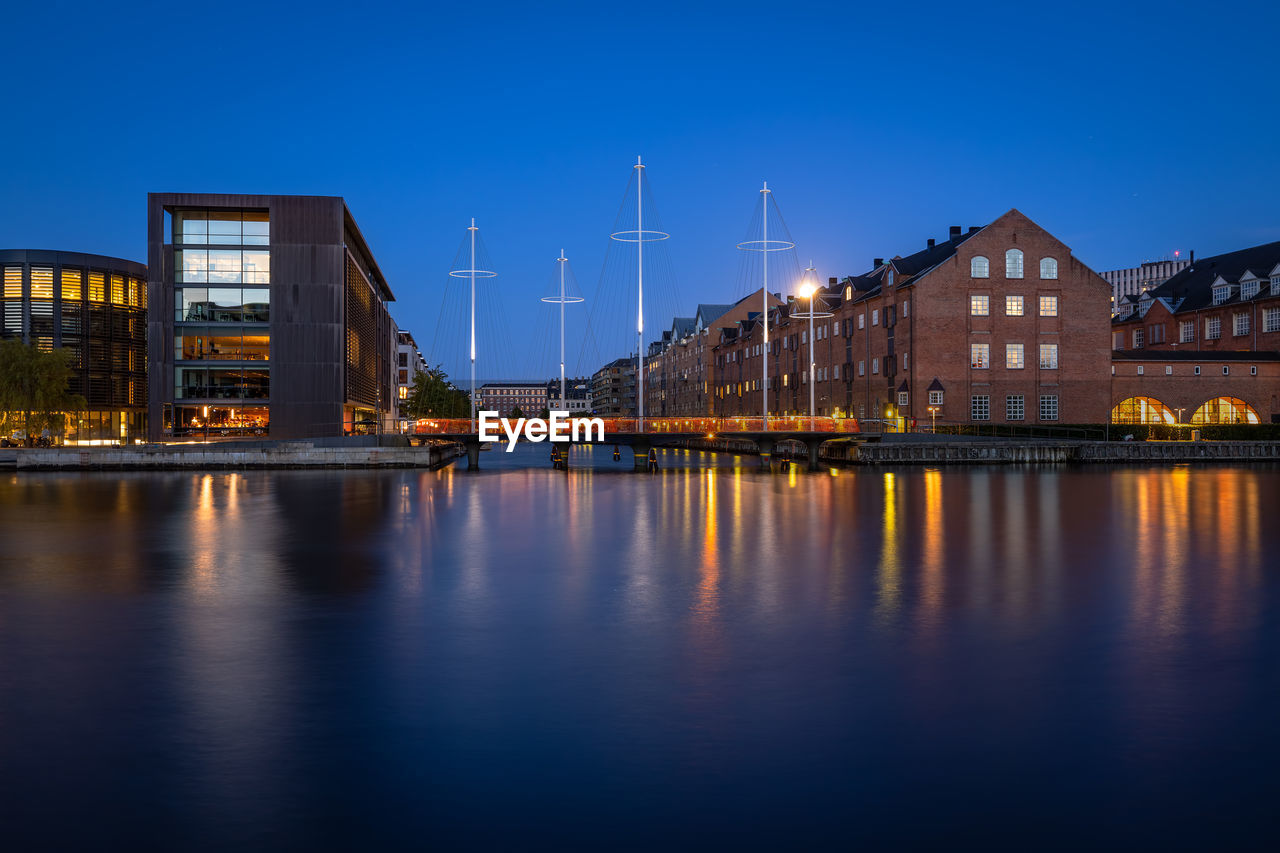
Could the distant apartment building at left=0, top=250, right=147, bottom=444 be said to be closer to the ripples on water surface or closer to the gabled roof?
the ripples on water surface

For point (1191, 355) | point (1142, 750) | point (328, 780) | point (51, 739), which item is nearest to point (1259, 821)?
point (1142, 750)

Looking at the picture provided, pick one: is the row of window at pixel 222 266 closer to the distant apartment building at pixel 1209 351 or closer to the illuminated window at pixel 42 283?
the illuminated window at pixel 42 283

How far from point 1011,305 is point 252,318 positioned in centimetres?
6393

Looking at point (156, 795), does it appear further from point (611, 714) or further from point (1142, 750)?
point (1142, 750)

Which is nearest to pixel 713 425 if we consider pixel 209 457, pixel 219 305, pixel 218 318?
pixel 209 457

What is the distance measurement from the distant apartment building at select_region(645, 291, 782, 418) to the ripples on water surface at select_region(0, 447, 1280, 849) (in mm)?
120308

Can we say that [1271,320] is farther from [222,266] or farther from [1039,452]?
[222,266]

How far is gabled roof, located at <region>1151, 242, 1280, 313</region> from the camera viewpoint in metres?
103

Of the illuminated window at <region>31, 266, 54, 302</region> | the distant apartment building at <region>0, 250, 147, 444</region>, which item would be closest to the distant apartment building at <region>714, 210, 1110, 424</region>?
the distant apartment building at <region>0, 250, 147, 444</region>

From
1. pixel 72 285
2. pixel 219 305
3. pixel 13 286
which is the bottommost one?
pixel 219 305

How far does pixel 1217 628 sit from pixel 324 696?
12.4 meters

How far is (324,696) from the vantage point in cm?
1123

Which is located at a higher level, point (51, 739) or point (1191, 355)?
point (1191, 355)

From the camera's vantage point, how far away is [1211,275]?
110 metres
